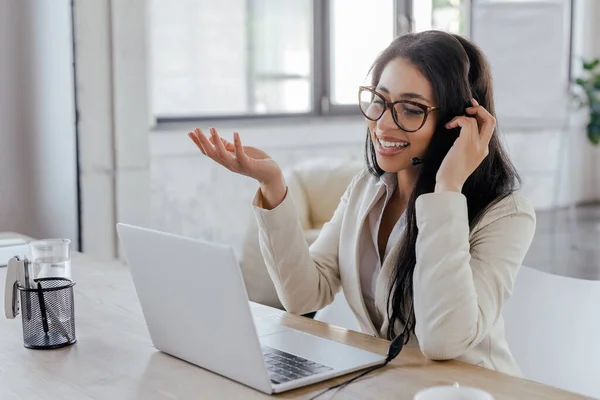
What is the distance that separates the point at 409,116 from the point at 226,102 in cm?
376

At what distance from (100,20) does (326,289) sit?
2.32 meters

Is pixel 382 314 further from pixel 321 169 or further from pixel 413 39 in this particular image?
pixel 321 169

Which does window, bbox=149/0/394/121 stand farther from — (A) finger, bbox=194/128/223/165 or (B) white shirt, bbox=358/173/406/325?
(A) finger, bbox=194/128/223/165

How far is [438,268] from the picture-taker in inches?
52.1

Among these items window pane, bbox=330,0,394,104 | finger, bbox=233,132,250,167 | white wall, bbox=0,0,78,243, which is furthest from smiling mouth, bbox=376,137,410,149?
window pane, bbox=330,0,394,104

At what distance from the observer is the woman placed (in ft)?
4.38

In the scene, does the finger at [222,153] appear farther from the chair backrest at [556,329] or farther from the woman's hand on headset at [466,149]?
the chair backrest at [556,329]

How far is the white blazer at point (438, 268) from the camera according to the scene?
1.31 metres

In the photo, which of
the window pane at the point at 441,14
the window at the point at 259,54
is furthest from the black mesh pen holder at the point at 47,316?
the window pane at the point at 441,14

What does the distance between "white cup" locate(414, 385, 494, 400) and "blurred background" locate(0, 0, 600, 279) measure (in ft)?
2.68

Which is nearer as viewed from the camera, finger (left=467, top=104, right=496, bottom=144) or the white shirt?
finger (left=467, top=104, right=496, bottom=144)

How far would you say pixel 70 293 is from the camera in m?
1.36

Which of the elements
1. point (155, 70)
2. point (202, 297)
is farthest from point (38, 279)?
point (155, 70)

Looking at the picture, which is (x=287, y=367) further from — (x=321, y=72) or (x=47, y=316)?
(x=321, y=72)
